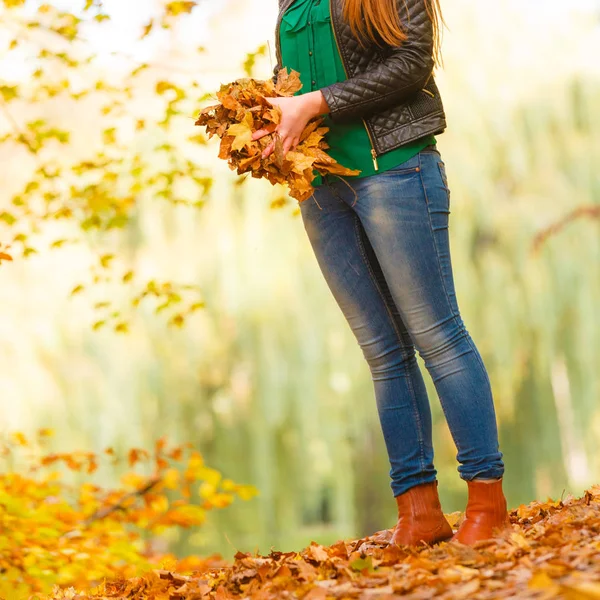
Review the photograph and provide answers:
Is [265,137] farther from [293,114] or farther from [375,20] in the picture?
[375,20]

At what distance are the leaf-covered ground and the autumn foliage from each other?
0.58 metres

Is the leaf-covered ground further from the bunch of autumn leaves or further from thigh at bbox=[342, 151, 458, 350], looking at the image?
the bunch of autumn leaves

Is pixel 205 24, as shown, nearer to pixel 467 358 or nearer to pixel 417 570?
pixel 467 358

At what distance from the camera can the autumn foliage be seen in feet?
9.21

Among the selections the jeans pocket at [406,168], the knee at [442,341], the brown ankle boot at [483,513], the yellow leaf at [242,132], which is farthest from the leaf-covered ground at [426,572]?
the yellow leaf at [242,132]

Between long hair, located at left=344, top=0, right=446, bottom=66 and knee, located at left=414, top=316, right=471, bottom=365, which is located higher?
long hair, located at left=344, top=0, right=446, bottom=66

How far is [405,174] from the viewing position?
5.40 ft

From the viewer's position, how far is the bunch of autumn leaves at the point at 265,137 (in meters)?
1.62

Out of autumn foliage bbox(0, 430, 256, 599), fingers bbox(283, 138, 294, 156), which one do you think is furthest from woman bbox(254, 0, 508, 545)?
autumn foliage bbox(0, 430, 256, 599)

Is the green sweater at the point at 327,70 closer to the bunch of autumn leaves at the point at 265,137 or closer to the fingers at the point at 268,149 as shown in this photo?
the bunch of autumn leaves at the point at 265,137

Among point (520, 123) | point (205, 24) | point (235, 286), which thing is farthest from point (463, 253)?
point (205, 24)

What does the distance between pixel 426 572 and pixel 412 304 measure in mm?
529

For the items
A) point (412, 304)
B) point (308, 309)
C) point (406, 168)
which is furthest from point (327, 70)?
point (308, 309)

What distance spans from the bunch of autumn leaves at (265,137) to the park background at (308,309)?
297 centimetres
